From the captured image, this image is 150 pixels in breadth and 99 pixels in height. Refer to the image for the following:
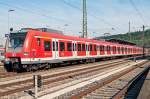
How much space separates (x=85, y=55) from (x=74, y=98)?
24.0 meters

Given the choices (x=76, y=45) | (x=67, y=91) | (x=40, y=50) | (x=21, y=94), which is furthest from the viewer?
(x=76, y=45)

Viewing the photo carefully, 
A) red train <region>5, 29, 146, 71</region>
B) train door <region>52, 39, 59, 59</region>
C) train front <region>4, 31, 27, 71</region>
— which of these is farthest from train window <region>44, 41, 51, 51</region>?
train front <region>4, 31, 27, 71</region>

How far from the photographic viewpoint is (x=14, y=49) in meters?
21.5

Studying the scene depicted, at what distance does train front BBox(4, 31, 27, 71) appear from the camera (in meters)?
21.1

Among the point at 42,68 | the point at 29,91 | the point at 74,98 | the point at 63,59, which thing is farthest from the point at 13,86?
the point at 63,59

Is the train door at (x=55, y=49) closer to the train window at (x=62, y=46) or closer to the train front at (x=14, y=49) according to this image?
the train window at (x=62, y=46)

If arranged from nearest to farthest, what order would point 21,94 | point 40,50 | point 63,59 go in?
point 21,94 → point 40,50 → point 63,59

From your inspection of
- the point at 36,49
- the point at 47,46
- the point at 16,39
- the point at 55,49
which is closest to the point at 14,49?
the point at 16,39

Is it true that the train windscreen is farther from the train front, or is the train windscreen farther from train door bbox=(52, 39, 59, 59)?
train door bbox=(52, 39, 59, 59)

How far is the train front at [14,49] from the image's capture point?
69.2ft

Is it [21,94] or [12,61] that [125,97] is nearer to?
[21,94]

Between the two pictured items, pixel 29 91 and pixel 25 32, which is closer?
pixel 29 91

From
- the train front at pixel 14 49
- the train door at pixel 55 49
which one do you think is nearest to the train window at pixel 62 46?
the train door at pixel 55 49

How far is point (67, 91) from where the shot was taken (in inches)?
481
